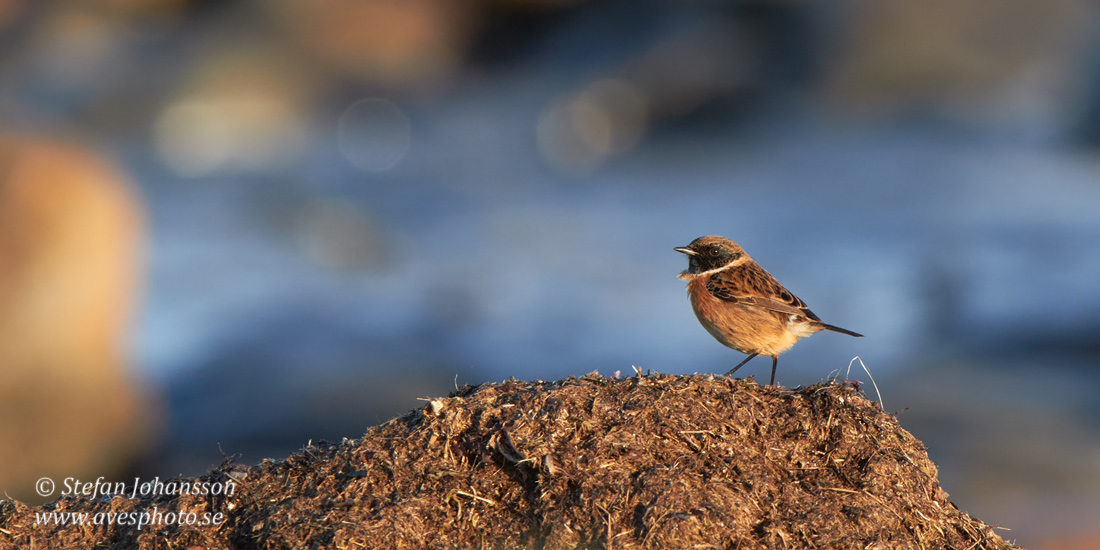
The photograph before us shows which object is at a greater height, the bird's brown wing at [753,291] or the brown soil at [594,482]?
the bird's brown wing at [753,291]

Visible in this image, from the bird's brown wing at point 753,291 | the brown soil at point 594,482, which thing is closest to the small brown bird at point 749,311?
the bird's brown wing at point 753,291

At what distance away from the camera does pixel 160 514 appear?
453cm

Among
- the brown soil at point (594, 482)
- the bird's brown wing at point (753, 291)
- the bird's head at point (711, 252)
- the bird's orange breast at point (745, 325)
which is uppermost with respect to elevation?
the bird's head at point (711, 252)

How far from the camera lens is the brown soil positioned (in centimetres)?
395

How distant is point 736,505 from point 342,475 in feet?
6.59

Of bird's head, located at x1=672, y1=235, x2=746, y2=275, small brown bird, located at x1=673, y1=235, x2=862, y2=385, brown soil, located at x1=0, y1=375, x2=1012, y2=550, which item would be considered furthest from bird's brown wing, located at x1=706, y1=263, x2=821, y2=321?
brown soil, located at x1=0, y1=375, x2=1012, y2=550

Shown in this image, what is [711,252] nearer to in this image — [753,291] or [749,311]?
[753,291]

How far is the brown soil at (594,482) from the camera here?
3949 millimetres

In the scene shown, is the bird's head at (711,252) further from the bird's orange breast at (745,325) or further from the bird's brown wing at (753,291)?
the bird's orange breast at (745,325)

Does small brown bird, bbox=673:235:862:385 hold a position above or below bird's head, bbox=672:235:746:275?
below

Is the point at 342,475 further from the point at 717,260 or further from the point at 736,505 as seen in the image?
the point at 717,260

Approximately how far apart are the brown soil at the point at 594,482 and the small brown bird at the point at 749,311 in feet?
4.93

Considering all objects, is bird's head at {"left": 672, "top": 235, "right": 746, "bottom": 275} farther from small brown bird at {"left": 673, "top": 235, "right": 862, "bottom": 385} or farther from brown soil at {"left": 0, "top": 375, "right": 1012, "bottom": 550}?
brown soil at {"left": 0, "top": 375, "right": 1012, "bottom": 550}

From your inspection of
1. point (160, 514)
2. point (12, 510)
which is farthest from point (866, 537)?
point (12, 510)
